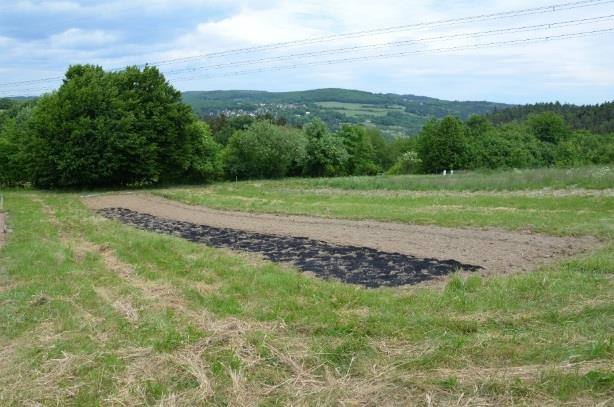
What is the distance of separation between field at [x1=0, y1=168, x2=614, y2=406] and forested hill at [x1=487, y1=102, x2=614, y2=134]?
384 ft

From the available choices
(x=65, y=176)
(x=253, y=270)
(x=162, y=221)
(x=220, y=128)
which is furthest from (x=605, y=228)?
(x=220, y=128)

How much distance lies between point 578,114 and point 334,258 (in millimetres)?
133197

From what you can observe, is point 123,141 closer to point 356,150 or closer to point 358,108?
point 356,150

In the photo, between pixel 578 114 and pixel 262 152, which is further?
pixel 578 114

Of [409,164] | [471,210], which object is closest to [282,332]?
[471,210]

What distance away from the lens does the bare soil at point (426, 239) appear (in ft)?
41.3

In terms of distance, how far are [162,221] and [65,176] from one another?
20.8 metres

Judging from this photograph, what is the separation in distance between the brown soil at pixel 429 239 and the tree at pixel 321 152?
45.7 metres

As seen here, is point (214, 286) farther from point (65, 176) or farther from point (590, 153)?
point (590, 153)

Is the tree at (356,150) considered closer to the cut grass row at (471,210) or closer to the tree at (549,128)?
the tree at (549,128)

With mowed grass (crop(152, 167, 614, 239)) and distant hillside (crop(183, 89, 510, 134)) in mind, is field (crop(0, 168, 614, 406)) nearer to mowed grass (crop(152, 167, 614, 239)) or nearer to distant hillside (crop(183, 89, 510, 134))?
mowed grass (crop(152, 167, 614, 239))

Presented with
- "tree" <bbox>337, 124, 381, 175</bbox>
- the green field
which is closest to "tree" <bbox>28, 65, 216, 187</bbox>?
"tree" <bbox>337, 124, 381, 175</bbox>

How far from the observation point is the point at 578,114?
127 m

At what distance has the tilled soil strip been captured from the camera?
1134cm
